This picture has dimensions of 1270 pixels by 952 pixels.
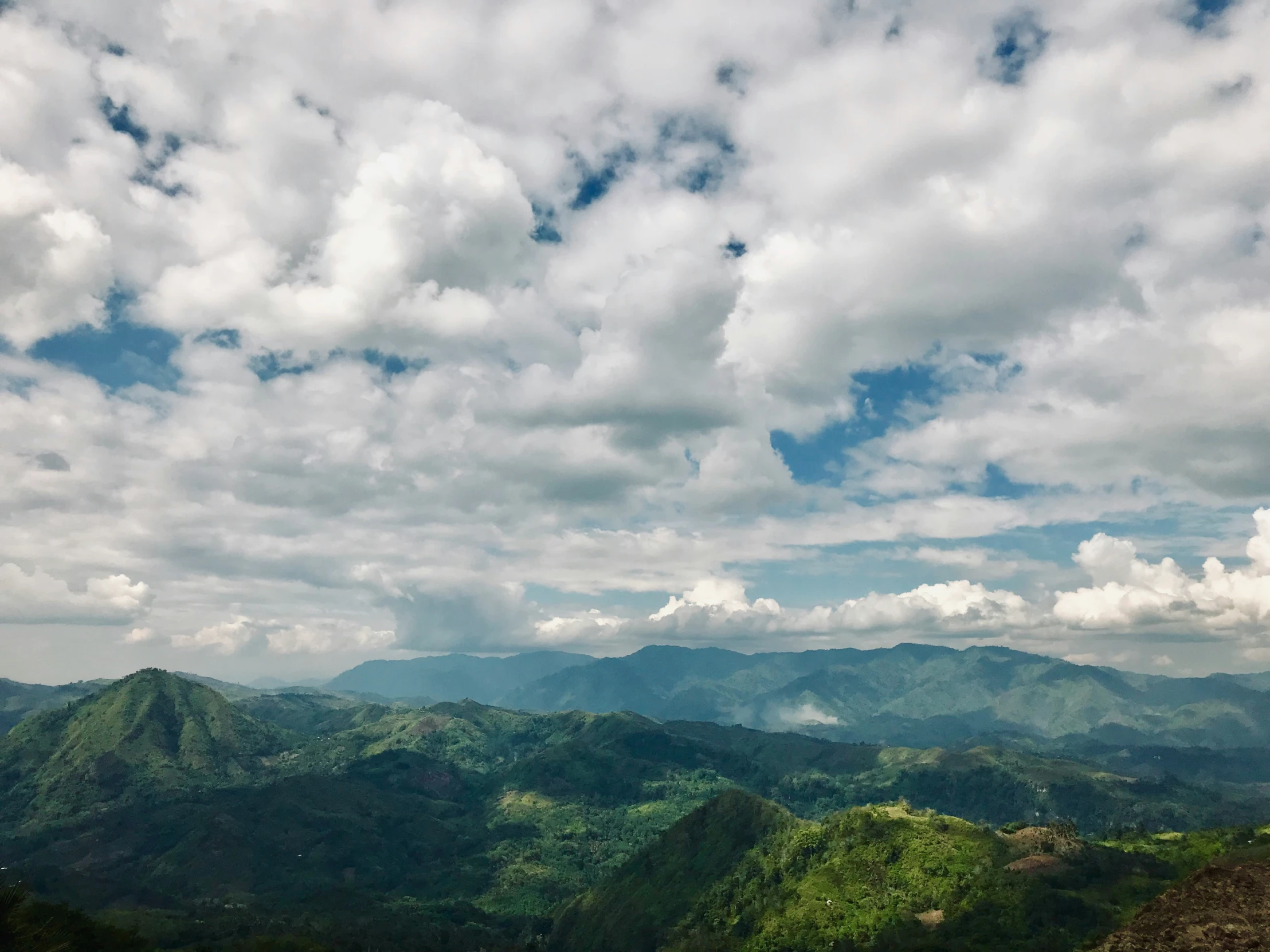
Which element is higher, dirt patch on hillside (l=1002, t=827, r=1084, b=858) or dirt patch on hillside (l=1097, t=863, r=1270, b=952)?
dirt patch on hillside (l=1097, t=863, r=1270, b=952)

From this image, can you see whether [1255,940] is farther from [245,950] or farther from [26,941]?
[245,950]

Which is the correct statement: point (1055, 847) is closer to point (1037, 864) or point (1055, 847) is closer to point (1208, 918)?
point (1037, 864)

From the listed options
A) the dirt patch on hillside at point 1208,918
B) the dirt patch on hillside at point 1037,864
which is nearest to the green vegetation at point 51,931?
the dirt patch on hillside at point 1208,918

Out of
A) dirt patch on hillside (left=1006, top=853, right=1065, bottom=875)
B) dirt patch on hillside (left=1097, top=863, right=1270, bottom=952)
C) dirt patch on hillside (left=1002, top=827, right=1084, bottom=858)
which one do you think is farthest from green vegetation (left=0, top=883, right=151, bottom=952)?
dirt patch on hillside (left=1002, top=827, right=1084, bottom=858)

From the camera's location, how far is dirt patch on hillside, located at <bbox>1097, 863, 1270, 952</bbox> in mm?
51281

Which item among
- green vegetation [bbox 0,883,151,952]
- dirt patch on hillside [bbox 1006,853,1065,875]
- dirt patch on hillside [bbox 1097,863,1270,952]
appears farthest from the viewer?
dirt patch on hillside [bbox 1006,853,1065,875]

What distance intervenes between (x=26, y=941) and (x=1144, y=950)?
333 feet

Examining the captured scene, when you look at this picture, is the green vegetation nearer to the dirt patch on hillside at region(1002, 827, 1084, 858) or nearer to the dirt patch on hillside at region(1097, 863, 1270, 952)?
the dirt patch on hillside at region(1097, 863, 1270, 952)

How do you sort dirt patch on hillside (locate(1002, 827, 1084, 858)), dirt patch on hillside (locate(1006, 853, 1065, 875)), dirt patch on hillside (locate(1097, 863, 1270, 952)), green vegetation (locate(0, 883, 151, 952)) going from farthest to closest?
dirt patch on hillside (locate(1002, 827, 1084, 858)) < dirt patch on hillside (locate(1006, 853, 1065, 875)) < green vegetation (locate(0, 883, 151, 952)) < dirt patch on hillside (locate(1097, 863, 1270, 952))

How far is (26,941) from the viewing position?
74.1 meters

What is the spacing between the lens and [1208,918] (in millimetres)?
53438

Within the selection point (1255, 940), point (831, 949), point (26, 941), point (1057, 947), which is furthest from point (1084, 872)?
point (26, 941)

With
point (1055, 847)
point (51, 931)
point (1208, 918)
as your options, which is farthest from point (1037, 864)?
point (51, 931)

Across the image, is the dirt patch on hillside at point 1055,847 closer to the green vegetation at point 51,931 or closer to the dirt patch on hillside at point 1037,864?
the dirt patch on hillside at point 1037,864
